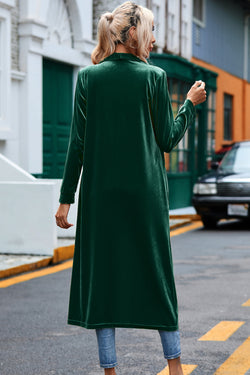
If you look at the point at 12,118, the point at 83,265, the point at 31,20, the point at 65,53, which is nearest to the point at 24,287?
the point at 83,265

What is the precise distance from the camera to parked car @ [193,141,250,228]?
12.6 meters

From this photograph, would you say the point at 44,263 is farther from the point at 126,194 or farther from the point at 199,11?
the point at 199,11

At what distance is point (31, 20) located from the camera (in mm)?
12695

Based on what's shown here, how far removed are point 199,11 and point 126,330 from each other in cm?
1871

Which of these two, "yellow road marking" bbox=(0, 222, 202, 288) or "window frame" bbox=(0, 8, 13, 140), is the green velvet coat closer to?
"yellow road marking" bbox=(0, 222, 202, 288)

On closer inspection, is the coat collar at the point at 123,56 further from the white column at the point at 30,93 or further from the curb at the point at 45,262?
the white column at the point at 30,93

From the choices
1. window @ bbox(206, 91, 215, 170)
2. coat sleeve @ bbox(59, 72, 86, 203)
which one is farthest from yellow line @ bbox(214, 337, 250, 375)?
window @ bbox(206, 91, 215, 170)

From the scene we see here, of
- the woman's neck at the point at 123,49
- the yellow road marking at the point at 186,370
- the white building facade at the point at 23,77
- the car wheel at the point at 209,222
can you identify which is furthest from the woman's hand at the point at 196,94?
the car wheel at the point at 209,222

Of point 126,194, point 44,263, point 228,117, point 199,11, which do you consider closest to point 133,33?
point 126,194

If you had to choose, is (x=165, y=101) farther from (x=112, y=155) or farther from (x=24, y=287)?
(x=24, y=287)

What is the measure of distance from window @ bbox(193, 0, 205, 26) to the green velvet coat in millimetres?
19545

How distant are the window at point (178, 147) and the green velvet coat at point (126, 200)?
13.5 m

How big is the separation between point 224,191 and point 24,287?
615 cm

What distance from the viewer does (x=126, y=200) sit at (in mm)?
3424
